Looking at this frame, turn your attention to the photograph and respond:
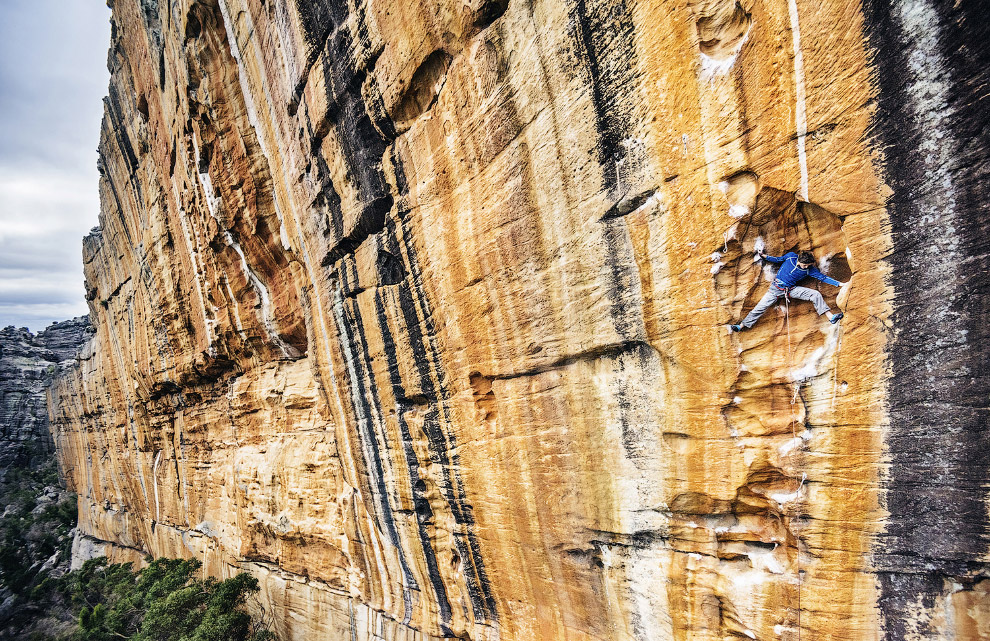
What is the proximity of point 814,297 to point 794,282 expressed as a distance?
17 cm

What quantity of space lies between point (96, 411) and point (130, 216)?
12997 mm

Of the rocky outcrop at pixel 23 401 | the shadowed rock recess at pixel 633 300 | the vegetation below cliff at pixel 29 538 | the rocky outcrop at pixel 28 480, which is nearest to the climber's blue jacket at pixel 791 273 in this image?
the shadowed rock recess at pixel 633 300

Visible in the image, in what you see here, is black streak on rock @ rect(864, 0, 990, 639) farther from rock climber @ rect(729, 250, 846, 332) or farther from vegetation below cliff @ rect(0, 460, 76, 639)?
vegetation below cliff @ rect(0, 460, 76, 639)

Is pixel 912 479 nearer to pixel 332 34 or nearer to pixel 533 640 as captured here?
pixel 533 640

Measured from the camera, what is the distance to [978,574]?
8.80 feet

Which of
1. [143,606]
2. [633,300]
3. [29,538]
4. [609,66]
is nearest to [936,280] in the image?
[633,300]

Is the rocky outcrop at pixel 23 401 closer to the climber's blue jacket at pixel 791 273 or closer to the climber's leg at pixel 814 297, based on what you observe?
the climber's blue jacket at pixel 791 273

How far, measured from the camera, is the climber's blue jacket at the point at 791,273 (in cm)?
289

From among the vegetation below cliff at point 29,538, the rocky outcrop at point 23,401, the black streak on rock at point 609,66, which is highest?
A: the black streak on rock at point 609,66

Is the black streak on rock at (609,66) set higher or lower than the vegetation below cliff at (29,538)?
higher

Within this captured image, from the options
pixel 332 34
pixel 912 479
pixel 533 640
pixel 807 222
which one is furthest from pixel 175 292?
pixel 912 479

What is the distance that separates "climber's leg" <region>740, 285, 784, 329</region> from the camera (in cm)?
307

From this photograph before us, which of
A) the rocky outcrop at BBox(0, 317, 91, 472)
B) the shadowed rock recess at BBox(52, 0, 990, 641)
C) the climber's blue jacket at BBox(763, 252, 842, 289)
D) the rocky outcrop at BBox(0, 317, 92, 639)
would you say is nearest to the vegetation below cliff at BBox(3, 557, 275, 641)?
the rocky outcrop at BBox(0, 317, 92, 639)

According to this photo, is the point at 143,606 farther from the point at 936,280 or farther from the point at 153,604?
the point at 936,280
